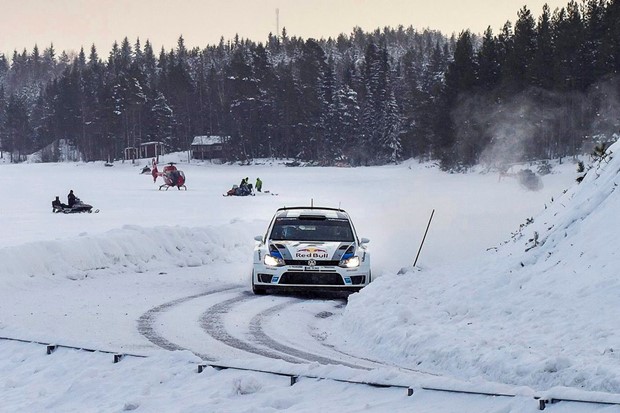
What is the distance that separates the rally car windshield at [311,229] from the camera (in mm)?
15398

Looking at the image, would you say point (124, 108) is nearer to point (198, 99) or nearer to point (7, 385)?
point (198, 99)

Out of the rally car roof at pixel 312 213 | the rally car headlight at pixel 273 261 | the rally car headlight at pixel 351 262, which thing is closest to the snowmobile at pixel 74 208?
the rally car roof at pixel 312 213

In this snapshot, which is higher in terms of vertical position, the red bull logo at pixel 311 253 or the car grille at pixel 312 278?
the red bull logo at pixel 311 253

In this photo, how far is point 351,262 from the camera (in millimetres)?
14688

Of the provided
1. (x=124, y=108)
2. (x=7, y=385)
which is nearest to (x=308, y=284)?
(x=7, y=385)

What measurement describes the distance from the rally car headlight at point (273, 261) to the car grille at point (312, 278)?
0.22 m

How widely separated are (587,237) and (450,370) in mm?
3874

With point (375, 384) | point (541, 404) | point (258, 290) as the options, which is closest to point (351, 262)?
point (258, 290)

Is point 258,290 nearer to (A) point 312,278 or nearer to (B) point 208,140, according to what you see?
(A) point 312,278

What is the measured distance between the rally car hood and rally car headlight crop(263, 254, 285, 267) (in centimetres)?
11

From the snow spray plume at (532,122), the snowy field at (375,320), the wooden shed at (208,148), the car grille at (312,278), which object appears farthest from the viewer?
the wooden shed at (208,148)

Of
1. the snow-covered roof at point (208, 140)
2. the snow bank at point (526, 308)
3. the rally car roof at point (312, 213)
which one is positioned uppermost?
the snow-covered roof at point (208, 140)

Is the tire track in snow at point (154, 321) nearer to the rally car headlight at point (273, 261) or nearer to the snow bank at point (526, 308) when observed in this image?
the rally car headlight at point (273, 261)

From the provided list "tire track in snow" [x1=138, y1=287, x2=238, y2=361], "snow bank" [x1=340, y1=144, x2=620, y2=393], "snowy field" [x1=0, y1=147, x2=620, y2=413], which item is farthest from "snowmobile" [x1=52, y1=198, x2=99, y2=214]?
"snow bank" [x1=340, y1=144, x2=620, y2=393]
